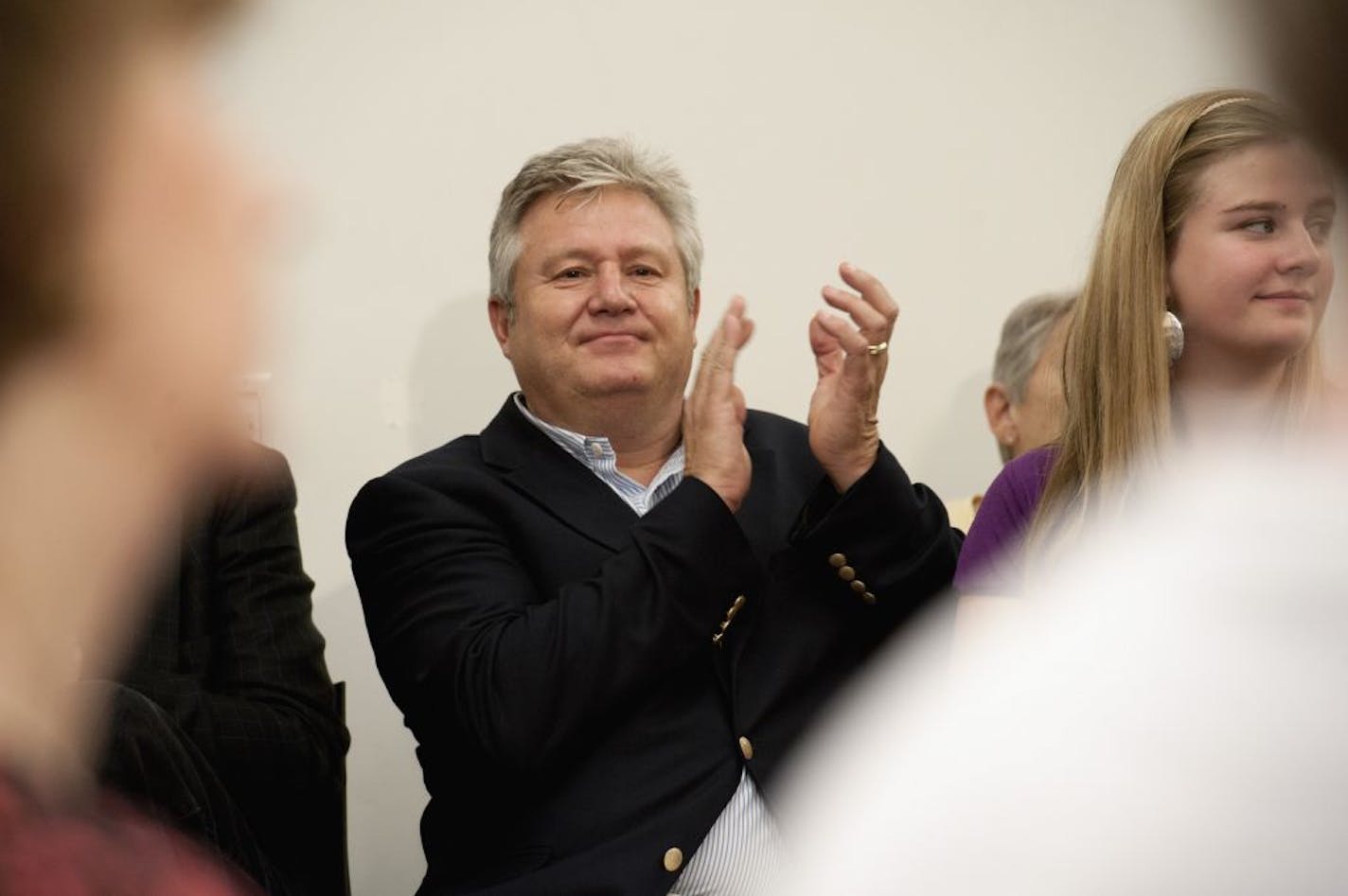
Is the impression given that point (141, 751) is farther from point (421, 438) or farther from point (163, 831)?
point (421, 438)

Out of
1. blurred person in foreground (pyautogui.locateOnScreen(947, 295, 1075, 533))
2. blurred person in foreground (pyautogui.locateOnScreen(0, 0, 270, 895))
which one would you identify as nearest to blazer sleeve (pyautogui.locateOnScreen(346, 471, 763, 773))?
blurred person in foreground (pyautogui.locateOnScreen(947, 295, 1075, 533))

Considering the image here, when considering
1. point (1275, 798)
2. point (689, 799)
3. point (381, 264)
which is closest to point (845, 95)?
point (381, 264)

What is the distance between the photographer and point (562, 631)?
59.9 inches

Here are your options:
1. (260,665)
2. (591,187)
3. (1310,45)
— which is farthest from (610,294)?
(1310,45)

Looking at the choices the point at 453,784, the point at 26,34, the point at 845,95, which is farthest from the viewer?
the point at 845,95

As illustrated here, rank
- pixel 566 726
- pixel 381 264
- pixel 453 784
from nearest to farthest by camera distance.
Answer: pixel 566 726 → pixel 453 784 → pixel 381 264

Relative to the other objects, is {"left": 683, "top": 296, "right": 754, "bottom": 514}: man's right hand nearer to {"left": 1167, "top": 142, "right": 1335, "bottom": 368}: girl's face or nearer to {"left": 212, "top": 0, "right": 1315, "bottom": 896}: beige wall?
{"left": 1167, "top": 142, "right": 1335, "bottom": 368}: girl's face

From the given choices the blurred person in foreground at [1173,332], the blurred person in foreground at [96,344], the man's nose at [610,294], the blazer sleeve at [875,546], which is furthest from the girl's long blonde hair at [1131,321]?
the blurred person in foreground at [96,344]

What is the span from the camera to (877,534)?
168 centimetres

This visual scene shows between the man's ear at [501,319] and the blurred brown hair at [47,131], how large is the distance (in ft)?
5.24

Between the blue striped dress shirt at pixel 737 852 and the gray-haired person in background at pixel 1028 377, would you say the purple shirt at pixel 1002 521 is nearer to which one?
the blue striped dress shirt at pixel 737 852

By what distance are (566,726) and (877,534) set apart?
434 mm

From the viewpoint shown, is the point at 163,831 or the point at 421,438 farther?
the point at 421,438

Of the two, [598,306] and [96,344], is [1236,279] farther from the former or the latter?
[96,344]
